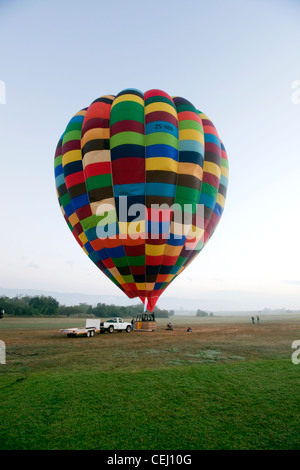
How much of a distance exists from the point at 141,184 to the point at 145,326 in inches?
523

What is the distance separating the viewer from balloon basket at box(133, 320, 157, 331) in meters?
22.5

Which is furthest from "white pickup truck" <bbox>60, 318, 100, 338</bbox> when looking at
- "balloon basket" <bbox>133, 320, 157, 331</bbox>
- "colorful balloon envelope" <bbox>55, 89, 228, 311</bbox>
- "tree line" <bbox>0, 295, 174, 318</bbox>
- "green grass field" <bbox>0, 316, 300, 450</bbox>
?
"tree line" <bbox>0, 295, 174, 318</bbox>

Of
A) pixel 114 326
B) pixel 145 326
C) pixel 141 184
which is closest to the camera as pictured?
pixel 141 184

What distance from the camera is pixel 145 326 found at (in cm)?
2258

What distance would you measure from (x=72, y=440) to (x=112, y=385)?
92.9 inches

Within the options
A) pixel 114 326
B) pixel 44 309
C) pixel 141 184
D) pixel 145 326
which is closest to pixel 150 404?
pixel 141 184

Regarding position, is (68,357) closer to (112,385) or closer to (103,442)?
(112,385)

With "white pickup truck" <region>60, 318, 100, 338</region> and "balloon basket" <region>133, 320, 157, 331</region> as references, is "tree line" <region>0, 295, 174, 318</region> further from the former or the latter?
"white pickup truck" <region>60, 318, 100, 338</region>

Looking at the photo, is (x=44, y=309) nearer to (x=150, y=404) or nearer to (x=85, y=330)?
(x=85, y=330)

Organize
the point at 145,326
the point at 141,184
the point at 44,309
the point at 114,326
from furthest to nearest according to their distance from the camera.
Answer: the point at 44,309 → the point at 145,326 → the point at 114,326 → the point at 141,184

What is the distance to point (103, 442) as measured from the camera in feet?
16.0

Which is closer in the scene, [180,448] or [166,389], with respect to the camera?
[180,448]
